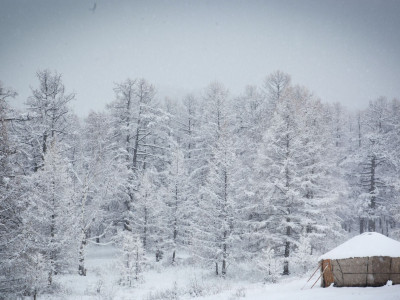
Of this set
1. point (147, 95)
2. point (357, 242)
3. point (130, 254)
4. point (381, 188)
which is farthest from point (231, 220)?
point (381, 188)

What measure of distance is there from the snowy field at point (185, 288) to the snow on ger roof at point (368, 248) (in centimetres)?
121

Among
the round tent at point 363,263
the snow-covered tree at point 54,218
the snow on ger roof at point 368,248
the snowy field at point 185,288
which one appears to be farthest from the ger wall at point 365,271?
the snow-covered tree at point 54,218

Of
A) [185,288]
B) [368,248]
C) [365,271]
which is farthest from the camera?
[185,288]

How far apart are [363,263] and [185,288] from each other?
8560mm

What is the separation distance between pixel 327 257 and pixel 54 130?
1867 cm

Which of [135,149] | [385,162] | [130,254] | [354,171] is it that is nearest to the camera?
[130,254]

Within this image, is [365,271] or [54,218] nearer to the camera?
[365,271]

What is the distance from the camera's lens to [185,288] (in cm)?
1420

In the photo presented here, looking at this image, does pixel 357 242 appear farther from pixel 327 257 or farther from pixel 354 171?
pixel 354 171

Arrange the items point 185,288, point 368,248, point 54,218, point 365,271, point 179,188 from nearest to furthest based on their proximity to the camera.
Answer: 1. point 365,271
2. point 368,248
3. point 185,288
4. point 54,218
5. point 179,188

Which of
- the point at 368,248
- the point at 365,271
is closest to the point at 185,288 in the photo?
the point at 365,271

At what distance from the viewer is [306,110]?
1934 centimetres

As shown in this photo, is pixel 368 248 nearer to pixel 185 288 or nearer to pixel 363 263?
pixel 363 263

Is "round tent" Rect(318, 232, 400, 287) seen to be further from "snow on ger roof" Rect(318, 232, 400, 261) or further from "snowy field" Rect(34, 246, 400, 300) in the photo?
"snowy field" Rect(34, 246, 400, 300)
